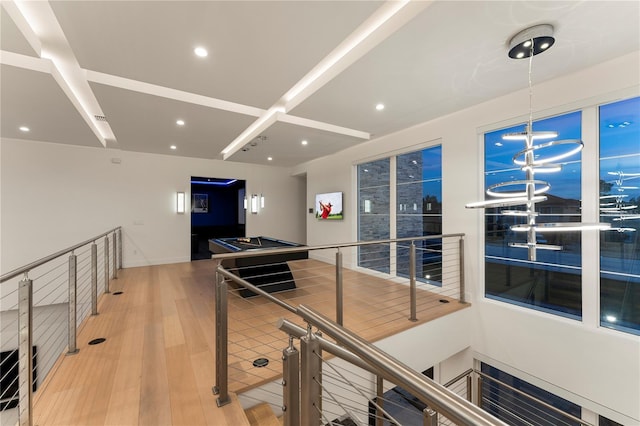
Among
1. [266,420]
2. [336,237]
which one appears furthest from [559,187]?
[336,237]

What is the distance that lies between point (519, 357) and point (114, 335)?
475cm

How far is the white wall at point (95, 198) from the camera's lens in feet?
16.8

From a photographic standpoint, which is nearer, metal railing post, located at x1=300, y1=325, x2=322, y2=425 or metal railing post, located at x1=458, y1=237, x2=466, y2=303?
metal railing post, located at x1=300, y1=325, x2=322, y2=425

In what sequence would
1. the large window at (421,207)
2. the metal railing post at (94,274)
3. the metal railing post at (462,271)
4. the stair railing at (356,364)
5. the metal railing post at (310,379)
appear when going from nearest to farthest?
the stair railing at (356,364) < the metal railing post at (310,379) < the metal railing post at (94,274) < the metal railing post at (462,271) < the large window at (421,207)

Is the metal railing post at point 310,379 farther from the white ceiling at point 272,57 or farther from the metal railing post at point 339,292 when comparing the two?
the white ceiling at point 272,57

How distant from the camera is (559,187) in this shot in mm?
3182

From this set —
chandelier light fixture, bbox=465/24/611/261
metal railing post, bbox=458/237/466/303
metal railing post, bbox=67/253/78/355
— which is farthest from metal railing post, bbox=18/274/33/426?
metal railing post, bbox=458/237/466/303

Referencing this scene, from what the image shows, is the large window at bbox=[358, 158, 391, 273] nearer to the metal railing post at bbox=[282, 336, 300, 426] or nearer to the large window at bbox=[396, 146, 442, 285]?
the large window at bbox=[396, 146, 442, 285]

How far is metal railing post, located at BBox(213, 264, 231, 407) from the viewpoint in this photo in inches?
75.2

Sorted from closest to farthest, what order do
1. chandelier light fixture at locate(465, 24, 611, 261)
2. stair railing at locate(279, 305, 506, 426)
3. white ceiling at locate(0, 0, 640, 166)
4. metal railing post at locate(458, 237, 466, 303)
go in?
stair railing at locate(279, 305, 506, 426) < chandelier light fixture at locate(465, 24, 611, 261) < white ceiling at locate(0, 0, 640, 166) < metal railing post at locate(458, 237, 466, 303)

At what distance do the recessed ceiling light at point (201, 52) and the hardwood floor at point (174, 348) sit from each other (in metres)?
2.73

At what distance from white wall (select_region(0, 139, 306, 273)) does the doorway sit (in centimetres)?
369

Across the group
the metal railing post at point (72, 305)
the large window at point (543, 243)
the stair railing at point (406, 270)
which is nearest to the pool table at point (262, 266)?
the stair railing at point (406, 270)

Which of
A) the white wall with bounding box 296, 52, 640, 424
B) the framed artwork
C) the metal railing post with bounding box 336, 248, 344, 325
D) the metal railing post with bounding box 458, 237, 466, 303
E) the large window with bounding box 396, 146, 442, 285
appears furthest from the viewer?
the framed artwork
